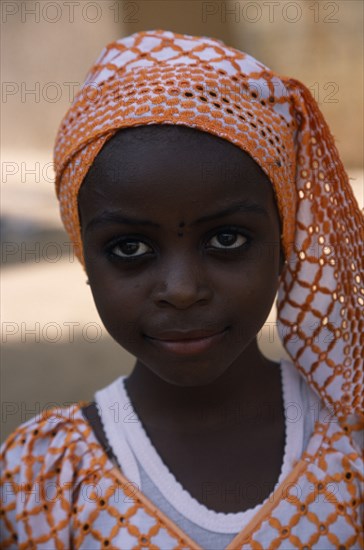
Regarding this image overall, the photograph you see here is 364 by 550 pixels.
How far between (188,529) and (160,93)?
84 cm

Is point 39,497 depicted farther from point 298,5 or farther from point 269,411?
point 298,5

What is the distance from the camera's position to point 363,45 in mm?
6848

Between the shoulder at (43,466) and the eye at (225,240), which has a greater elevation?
the eye at (225,240)

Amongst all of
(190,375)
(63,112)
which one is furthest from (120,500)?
(63,112)

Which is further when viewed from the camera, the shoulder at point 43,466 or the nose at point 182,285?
the shoulder at point 43,466

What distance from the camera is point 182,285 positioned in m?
1.40

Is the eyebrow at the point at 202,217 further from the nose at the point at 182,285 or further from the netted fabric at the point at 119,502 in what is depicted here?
the netted fabric at the point at 119,502

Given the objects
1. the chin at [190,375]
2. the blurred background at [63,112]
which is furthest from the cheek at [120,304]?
the blurred background at [63,112]

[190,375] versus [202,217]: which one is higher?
[202,217]

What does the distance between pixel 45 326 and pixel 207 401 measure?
283 cm

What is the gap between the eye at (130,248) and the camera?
1482 millimetres

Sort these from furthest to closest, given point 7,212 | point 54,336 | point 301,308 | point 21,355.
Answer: point 7,212 → point 54,336 → point 21,355 → point 301,308

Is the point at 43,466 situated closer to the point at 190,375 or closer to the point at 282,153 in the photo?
the point at 190,375

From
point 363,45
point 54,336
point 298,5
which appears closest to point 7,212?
point 54,336
